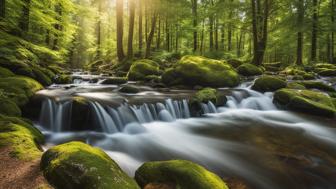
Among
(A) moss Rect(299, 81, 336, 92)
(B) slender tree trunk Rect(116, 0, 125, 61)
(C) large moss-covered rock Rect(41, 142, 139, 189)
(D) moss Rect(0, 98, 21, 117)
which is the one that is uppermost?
(B) slender tree trunk Rect(116, 0, 125, 61)

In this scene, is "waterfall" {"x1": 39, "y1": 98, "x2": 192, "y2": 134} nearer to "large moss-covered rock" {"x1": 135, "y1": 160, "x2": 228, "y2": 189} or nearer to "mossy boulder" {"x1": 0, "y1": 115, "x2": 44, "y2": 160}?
"mossy boulder" {"x1": 0, "y1": 115, "x2": 44, "y2": 160}

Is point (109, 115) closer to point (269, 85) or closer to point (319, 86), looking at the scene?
point (269, 85)

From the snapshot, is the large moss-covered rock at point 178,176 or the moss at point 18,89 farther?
the moss at point 18,89

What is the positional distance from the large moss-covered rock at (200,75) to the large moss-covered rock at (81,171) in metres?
9.77

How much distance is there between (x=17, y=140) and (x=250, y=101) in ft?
29.0

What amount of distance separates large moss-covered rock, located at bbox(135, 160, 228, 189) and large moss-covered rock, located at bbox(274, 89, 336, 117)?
710cm

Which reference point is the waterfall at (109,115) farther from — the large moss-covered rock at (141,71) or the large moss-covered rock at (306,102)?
the large moss-covered rock at (141,71)

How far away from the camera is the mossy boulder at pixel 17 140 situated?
3813 millimetres

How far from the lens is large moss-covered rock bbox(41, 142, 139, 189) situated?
9.39 feet

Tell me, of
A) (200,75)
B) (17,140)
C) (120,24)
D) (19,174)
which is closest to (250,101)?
(200,75)

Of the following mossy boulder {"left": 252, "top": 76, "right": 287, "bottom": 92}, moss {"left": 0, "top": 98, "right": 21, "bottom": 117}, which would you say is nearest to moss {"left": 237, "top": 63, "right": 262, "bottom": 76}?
mossy boulder {"left": 252, "top": 76, "right": 287, "bottom": 92}

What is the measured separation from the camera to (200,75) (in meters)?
12.7

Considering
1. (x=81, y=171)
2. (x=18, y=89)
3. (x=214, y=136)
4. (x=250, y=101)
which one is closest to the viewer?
(x=81, y=171)

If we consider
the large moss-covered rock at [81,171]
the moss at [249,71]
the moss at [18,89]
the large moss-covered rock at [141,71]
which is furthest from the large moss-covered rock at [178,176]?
the moss at [249,71]
